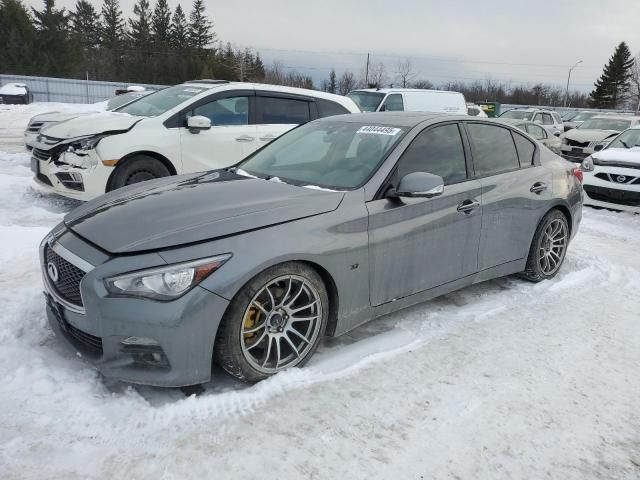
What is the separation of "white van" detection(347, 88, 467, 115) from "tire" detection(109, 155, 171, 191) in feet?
24.6

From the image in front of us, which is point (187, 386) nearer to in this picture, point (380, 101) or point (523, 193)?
point (523, 193)

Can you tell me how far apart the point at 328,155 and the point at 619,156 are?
7.17 metres

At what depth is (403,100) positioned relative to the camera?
13867 millimetres

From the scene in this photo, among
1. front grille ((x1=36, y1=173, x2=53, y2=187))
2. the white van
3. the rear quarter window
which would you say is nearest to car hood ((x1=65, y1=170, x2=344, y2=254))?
front grille ((x1=36, y1=173, x2=53, y2=187))

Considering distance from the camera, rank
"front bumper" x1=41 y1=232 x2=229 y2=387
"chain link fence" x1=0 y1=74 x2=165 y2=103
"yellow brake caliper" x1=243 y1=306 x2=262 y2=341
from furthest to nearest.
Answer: "chain link fence" x1=0 y1=74 x2=165 y2=103, "yellow brake caliper" x1=243 y1=306 x2=262 y2=341, "front bumper" x1=41 y1=232 x2=229 y2=387

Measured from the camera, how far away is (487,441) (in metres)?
2.70

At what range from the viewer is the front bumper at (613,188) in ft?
27.8

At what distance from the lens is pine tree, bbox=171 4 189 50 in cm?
7069

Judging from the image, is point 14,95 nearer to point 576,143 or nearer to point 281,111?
point 281,111

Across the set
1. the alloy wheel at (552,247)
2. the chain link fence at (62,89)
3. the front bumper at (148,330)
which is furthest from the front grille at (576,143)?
the chain link fence at (62,89)

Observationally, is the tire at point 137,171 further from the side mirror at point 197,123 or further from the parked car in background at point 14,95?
the parked car in background at point 14,95

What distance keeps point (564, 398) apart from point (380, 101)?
11.5 meters

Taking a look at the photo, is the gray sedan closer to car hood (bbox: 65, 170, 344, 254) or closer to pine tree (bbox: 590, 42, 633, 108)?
car hood (bbox: 65, 170, 344, 254)

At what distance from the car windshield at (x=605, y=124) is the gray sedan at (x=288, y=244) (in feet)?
52.6
